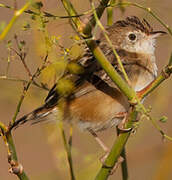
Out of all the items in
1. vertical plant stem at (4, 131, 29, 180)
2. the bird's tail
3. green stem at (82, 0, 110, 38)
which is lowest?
the bird's tail

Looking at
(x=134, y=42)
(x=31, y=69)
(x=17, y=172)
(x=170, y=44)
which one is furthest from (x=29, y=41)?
(x=134, y=42)

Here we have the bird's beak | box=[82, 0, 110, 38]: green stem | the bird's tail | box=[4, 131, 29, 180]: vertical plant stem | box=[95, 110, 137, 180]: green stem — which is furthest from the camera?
the bird's beak

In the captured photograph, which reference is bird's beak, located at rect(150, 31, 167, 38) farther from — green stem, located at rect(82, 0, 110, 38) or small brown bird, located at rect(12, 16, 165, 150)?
green stem, located at rect(82, 0, 110, 38)

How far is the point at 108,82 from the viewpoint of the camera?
4.18 metres

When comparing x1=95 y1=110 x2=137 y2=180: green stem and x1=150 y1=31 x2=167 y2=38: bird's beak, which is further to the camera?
x1=150 y1=31 x2=167 y2=38: bird's beak

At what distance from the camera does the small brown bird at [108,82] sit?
13.9 ft

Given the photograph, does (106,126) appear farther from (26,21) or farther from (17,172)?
(26,21)

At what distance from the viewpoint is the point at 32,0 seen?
1.96m

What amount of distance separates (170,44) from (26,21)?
1.50 m

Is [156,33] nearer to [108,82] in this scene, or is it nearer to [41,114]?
[108,82]

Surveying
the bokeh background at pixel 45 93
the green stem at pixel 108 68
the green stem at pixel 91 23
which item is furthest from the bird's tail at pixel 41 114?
the green stem at pixel 91 23

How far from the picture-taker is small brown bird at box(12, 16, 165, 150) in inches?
167

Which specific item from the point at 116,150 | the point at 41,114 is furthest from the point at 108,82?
the point at 116,150

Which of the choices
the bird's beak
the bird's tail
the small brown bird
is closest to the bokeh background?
the bird's tail
